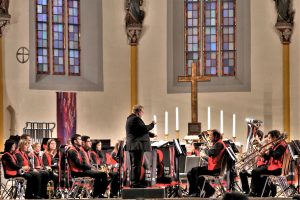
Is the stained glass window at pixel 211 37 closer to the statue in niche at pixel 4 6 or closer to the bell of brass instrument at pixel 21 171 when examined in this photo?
the statue in niche at pixel 4 6

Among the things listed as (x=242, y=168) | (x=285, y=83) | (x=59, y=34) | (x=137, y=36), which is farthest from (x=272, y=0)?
(x=242, y=168)

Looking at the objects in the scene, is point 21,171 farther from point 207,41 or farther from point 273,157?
point 207,41

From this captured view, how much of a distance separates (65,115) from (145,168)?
22.5 feet

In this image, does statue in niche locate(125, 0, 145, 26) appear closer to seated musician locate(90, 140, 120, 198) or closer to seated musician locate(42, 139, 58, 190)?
seated musician locate(90, 140, 120, 198)

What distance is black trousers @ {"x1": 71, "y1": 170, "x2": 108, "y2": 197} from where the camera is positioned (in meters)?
14.2

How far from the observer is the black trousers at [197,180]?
13.9m

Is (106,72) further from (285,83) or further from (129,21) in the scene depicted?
(285,83)

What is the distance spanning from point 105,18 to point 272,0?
441cm

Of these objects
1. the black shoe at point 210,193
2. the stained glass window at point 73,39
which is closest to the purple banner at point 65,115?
the stained glass window at point 73,39

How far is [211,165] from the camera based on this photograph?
45.1 feet

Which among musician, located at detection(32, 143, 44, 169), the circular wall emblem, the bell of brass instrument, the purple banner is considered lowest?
the bell of brass instrument

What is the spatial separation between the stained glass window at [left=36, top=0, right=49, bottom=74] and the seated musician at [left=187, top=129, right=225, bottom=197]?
7.86m

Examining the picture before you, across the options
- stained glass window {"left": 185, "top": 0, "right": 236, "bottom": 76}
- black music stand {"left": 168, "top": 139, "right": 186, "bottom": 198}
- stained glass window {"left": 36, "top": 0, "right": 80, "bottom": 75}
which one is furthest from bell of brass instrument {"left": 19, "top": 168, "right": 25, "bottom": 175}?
stained glass window {"left": 185, "top": 0, "right": 236, "bottom": 76}

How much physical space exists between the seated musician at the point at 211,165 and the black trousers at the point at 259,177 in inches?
28.1
